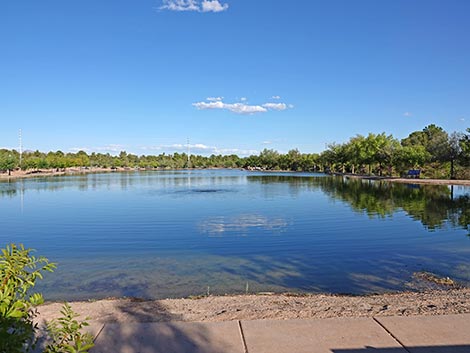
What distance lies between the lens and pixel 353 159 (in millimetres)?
81938

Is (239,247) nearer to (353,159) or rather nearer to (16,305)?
(16,305)

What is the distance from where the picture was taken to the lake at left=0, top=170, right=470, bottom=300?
9.70 meters

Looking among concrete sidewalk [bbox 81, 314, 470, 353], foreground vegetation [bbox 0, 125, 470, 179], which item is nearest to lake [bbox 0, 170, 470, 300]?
concrete sidewalk [bbox 81, 314, 470, 353]

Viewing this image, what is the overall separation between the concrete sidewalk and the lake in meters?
3.83

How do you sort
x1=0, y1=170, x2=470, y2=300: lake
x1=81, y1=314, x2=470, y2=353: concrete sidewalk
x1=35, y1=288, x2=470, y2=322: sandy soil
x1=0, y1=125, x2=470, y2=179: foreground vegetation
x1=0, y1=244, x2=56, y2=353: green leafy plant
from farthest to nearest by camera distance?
x1=0, y1=125, x2=470, y2=179: foreground vegetation, x1=0, y1=170, x2=470, y2=300: lake, x1=35, y1=288, x2=470, y2=322: sandy soil, x1=81, y1=314, x2=470, y2=353: concrete sidewalk, x1=0, y1=244, x2=56, y2=353: green leafy plant

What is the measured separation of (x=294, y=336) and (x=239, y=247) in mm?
9559

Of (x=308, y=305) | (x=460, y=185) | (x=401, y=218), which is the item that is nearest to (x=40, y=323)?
(x=308, y=305)

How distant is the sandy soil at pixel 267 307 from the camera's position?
228 inches

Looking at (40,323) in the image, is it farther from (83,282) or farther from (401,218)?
(401,218)

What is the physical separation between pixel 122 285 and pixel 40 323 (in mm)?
3883

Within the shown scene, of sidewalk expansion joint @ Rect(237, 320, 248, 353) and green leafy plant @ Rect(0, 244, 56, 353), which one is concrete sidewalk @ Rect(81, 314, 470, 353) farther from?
green leafy plant @ Rect(0, 244, 56, 353)

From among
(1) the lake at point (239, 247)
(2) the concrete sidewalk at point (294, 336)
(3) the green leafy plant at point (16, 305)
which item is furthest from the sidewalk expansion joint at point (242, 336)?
(1) the lake at point (239, 247)

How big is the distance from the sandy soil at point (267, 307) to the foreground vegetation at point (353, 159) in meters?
48.4

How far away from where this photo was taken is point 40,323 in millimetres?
5828
